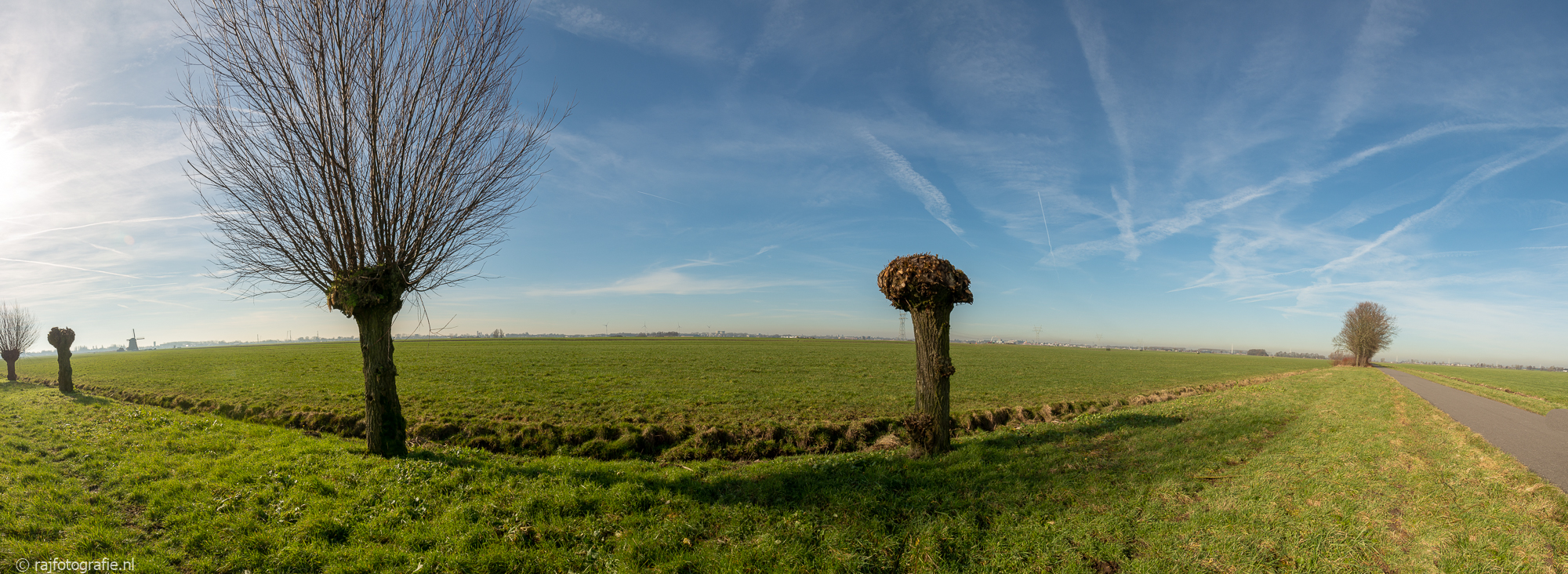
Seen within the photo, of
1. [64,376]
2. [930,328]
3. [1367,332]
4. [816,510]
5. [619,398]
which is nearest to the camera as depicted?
[816,510]

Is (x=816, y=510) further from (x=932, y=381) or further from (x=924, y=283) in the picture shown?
(x=924, y=283)

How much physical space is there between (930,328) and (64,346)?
42555 millimetres

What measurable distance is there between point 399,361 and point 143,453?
35347 mm

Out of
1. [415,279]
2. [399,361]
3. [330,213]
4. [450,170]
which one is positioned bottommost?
[399,361]

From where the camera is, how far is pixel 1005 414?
16156 mm

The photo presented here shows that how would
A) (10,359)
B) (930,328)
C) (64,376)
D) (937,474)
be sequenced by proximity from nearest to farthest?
(937,474) < (930,328) < (64,376) < (10,359)

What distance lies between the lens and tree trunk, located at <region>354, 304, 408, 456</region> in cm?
1039

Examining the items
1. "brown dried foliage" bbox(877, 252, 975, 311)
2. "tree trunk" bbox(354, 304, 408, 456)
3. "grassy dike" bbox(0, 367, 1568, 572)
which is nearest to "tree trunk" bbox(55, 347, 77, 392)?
"grassy dike" bbox(0, 367, 1568, 572)

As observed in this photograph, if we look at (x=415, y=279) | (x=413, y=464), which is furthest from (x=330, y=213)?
(x=413, y=464)

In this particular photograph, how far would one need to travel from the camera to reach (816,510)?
6.78m

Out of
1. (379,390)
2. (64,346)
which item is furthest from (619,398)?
(64,346)

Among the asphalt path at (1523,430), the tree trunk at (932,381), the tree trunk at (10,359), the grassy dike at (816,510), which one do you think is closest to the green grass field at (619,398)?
the tree trunk at (10,359)

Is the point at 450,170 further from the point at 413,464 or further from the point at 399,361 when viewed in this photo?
the point at 399,361

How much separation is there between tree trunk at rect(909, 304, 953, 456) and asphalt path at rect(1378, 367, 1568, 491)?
9.34 m
